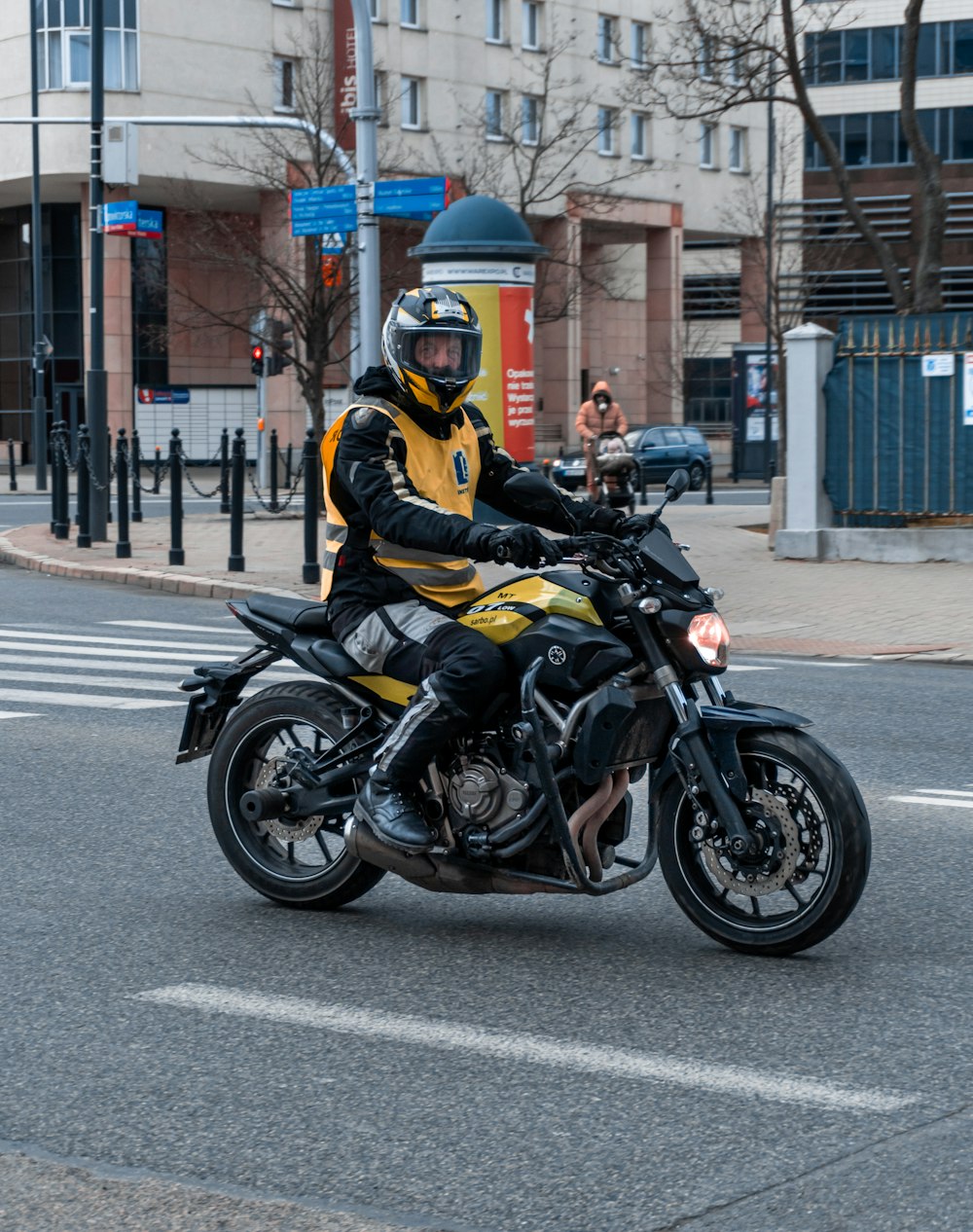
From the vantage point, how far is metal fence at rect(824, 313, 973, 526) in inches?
719

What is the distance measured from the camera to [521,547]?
507cm

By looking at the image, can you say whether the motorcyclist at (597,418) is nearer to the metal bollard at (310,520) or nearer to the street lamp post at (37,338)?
the metal bollard at (310,520)

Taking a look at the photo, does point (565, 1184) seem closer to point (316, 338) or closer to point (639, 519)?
point (639, 519)

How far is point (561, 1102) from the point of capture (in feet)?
14.0

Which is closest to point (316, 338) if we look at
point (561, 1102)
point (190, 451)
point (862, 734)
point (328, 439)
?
point (862, 734)

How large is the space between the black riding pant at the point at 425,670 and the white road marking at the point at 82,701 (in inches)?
192

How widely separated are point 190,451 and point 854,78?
27.2 m

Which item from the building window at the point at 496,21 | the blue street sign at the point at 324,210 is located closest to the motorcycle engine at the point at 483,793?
the blue street sign at the point at 324,210

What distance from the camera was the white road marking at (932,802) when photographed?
7664 millimetres

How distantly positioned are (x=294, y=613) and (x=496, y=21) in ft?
191

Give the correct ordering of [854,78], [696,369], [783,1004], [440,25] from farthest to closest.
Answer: [696,369] < [854,78] < [440,25] < [783,1004]

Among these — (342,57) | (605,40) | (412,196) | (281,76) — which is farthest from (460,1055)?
(605,40)

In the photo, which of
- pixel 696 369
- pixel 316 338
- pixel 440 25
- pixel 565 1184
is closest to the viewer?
pixel 565 1184

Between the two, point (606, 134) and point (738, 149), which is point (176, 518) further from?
point (738, 149)
